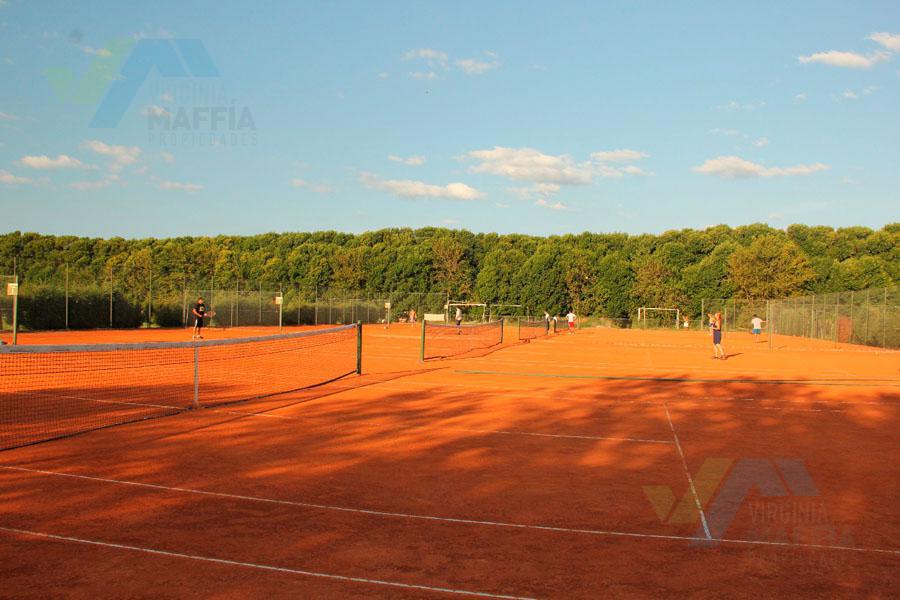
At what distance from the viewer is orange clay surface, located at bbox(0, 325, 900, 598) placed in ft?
15.8

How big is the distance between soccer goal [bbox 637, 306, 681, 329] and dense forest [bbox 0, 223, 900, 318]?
1.12 m

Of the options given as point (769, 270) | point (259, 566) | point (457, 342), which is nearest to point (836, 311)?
point (457, 342)

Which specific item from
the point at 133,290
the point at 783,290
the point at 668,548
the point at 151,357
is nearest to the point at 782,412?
the point at 668,548

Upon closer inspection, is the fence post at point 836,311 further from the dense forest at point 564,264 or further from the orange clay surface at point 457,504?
the dense forest at point 564,264

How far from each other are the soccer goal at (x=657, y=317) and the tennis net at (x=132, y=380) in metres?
54.0

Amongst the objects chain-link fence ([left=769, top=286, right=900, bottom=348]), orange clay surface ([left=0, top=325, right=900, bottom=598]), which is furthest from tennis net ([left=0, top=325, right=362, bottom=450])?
chain-link fence ([left=769, top=286, right=900, bottom=348])

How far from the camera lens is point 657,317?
77.6m

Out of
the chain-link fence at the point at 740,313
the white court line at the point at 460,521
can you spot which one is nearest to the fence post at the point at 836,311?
the chain-link fence at the point at 740,313

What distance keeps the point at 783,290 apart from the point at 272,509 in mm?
71469

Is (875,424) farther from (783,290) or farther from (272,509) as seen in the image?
(783,290)

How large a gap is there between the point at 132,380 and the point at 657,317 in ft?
224

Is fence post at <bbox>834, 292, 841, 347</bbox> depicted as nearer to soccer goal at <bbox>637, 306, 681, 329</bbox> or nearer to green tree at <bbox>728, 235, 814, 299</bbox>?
green tree at <bbox>728, 235, 814, 299</bbox>

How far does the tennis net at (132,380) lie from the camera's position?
10430 millimetres

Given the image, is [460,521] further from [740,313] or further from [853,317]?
[740,313]
